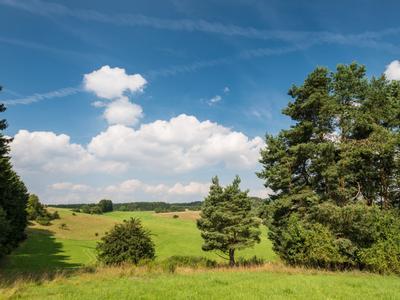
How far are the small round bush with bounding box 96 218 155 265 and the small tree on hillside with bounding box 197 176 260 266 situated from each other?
733 cm

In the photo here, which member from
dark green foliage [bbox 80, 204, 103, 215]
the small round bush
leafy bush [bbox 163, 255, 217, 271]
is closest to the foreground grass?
leafy bush [bbox 163, 255, 217, 271]

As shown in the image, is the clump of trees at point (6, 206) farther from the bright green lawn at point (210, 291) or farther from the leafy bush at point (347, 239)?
the leafy bush at point (347, 239)

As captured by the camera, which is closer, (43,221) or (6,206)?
(6,206)

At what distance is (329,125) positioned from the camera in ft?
99.7

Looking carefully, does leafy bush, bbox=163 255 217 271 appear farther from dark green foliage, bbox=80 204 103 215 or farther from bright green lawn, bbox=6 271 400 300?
dark green foliage, bbox=80 204 103 215

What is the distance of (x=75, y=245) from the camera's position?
218 ft

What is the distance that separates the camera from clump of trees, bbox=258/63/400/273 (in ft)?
82.7

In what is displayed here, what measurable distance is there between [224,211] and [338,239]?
11968 millimetres

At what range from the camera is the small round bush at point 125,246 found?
27469mm

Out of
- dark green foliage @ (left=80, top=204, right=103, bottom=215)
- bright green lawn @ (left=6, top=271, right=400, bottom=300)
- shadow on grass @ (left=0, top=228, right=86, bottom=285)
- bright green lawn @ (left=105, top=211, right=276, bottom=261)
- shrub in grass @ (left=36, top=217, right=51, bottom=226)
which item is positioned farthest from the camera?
dark green foliage @ (left=80, top=204, right=103, bottom=215)

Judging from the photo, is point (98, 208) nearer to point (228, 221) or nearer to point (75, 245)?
point (75, 245)

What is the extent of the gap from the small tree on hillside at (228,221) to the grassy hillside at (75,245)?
6004 mm

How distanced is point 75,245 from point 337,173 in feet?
179

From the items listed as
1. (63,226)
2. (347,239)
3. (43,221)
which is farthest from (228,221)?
(43,221)
